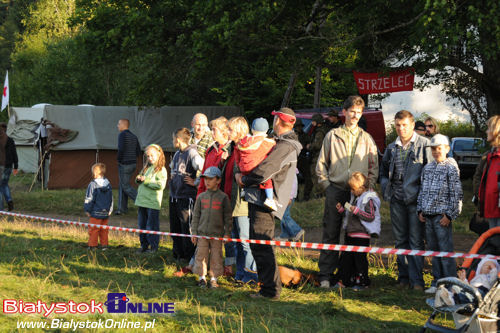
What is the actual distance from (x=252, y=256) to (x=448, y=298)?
275 centimetres

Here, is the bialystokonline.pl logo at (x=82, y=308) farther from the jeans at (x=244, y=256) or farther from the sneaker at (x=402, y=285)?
the sneaker at (x=402, y=285)

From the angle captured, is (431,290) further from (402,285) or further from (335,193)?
(335,193)

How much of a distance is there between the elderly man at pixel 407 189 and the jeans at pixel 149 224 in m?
3.58

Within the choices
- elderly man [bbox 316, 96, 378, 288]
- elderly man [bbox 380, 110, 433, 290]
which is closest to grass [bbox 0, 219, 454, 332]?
elderly man [bbox 380, 110, 433, 290]

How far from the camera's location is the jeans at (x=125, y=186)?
1363 centimetres

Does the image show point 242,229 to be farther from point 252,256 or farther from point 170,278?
point 170,278

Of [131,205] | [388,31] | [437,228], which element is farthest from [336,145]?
[131,205]

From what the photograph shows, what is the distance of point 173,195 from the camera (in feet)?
26.9

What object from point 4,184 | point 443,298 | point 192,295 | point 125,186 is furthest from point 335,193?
point 4,184

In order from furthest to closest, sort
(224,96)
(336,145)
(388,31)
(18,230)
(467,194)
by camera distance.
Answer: (224,96)
(467,194)
(388,31)
(18,230)
(336,145)

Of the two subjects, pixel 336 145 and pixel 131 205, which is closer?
pixel 336 145

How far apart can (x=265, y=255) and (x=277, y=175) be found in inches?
33.5

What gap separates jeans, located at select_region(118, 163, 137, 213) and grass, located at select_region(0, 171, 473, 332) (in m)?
4.00

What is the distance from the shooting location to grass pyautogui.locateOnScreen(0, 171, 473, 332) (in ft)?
17.0
